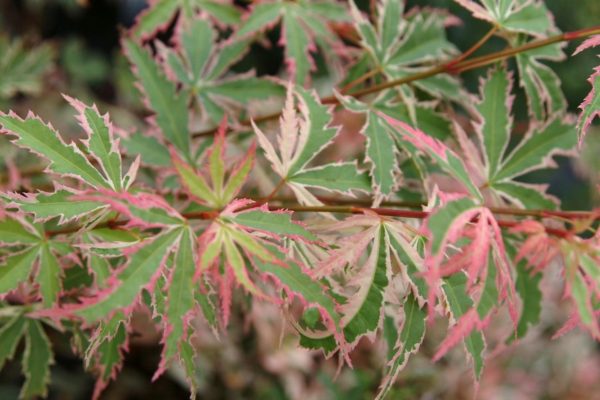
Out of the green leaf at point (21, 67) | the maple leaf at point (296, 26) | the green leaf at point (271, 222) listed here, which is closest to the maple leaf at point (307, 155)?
the green leaf at point (271, 222)

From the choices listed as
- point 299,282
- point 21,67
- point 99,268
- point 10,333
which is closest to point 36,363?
point 10,333

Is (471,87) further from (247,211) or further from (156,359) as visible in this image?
(247,211)

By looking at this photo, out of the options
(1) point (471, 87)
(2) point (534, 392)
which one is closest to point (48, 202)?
(2) point (534, 392)

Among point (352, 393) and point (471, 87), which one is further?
point (471, 87)

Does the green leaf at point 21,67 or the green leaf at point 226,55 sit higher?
the green leaf at point 226,55

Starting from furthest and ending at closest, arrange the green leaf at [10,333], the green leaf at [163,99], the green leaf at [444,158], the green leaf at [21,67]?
the green leaf at [21,67], the green leaf at [163,99], the green leaf at [10,333], the green leaf at [444,158]

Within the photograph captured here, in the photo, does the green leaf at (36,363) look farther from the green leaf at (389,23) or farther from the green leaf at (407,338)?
the green leaf at (389,23)

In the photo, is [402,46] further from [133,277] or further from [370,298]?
[133,277]

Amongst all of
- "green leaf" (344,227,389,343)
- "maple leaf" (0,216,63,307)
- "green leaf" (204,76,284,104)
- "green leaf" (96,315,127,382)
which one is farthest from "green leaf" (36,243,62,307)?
"green leaf" (204,76,284,104)
